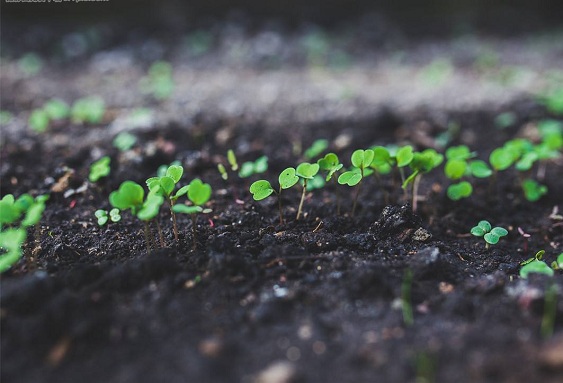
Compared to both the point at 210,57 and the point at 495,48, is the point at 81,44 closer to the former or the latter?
the point at 210,57

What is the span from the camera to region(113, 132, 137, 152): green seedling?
232 centimetres

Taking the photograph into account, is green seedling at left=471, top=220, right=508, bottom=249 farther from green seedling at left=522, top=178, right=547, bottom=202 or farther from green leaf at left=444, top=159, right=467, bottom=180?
green seedling at left=522, top=178, right=547, bottom=202

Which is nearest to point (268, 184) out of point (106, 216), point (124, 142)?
point (106, 216)

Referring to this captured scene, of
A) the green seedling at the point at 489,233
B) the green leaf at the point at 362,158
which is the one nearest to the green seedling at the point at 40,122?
the green leaf at the point at 362,158

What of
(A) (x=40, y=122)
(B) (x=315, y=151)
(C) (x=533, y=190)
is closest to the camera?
(C) (x=533, y=190)

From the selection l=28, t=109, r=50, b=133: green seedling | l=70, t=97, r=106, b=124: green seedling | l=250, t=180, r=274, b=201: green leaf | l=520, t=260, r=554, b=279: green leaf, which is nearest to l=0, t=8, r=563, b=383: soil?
l=520, t=260, r=554, b=279: green leaf

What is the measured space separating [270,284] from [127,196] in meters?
0.46

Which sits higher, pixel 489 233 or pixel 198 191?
pixel 198 191

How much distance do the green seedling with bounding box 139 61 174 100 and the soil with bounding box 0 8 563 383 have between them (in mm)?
1111

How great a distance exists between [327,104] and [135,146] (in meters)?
1.38

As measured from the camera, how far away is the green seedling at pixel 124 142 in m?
2.32

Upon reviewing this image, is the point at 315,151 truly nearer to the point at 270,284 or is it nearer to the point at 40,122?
the point at 270,284

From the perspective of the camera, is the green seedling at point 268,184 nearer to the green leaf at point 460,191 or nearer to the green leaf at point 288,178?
the green leaf at point 288,178

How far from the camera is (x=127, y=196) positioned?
1330 millimetres
